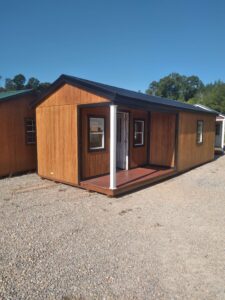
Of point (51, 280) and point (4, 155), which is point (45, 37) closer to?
point (4, 155)

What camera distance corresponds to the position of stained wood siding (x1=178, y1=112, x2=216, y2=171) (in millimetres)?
8562

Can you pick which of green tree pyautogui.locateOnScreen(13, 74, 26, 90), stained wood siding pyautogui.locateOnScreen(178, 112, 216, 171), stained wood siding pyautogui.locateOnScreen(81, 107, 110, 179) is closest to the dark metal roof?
stained wood siding pyautogui.locateOnScreen(81, 107, 110, 179)

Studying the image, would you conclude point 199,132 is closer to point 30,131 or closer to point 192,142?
point 192,142

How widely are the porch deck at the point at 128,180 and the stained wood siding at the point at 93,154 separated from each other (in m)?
0.27

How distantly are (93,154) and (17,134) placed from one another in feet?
11.4

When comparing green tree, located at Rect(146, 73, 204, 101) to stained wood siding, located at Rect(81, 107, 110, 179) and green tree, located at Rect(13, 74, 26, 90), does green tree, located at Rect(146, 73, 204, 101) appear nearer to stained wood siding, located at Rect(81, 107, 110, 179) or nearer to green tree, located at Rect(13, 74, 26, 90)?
green tree, located at Rect(13, 74, 26, 90)

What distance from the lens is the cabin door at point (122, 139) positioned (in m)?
7.92

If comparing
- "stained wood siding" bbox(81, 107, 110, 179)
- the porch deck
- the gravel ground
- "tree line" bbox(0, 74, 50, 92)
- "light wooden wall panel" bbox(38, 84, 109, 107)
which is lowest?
the gravel ground

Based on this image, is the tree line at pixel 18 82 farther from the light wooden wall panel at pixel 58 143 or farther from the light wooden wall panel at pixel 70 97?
the light wooden wall panel at pixel 70 97

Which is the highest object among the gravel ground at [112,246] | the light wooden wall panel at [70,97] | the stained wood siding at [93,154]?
the light wooden wall panel at [70,97]

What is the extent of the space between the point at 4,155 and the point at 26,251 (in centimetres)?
571

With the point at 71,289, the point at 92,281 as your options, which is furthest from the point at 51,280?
the point at 92,281

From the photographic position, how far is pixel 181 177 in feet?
26.4

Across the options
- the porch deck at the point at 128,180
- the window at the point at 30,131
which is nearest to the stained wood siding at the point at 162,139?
the porch deck at the point at 128,180
